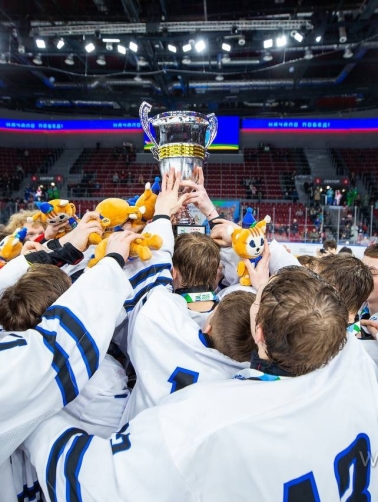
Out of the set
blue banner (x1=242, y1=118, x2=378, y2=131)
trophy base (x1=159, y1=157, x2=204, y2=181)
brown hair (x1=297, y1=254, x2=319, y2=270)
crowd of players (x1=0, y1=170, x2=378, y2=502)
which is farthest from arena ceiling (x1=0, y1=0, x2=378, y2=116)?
crowd of players (x1=0, y1=170, x2=378, y2=502)

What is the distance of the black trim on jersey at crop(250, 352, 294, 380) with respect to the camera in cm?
85

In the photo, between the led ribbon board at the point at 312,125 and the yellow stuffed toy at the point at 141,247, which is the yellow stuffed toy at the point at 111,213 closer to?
the yellow stuffed toy at the point at 141,247

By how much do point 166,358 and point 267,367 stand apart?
285 millimetres

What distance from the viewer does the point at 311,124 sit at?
54.5ft

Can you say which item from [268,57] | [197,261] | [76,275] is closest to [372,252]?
[197,261]

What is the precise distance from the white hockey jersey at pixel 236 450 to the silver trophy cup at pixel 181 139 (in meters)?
1.36

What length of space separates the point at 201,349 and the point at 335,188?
49.5 ft

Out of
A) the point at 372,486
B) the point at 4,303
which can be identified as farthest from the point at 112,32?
the point at 372,486

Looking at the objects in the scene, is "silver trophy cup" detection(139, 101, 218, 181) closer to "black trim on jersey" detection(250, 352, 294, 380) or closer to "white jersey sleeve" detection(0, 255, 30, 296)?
"white jersey sleeve" detection(0, 255, 30, 296)

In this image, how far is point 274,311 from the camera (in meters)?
0.87

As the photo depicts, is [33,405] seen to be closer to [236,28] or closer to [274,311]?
[274,311]

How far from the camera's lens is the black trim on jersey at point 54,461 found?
81 cm

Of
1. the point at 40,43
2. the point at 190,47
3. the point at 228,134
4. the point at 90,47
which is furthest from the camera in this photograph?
the point at 228,134

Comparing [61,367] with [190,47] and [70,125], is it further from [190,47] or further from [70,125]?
[70,125]
